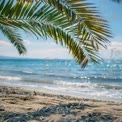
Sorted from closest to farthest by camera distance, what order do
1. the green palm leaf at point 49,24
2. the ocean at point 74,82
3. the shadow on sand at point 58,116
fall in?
the green palm leaf at point 49,24 → the shadow on sand at point 58,116 → the ocean at point 74,82

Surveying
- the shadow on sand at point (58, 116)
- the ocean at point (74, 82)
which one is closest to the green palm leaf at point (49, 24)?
the ocean at point (74, 82)

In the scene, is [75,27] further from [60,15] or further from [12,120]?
[12,120]

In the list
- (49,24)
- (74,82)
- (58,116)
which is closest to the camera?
(49,24)

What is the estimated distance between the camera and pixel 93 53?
12.7 ft

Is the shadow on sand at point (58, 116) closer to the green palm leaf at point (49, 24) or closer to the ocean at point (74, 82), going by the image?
the ocean at point (74, 82)

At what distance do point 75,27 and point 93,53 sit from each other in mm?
443

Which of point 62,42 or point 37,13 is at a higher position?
point 37,13

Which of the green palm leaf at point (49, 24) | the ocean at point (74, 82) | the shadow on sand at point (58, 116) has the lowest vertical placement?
the ocean at point (74, 82)

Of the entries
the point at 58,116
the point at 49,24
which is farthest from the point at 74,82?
the point at 49,24

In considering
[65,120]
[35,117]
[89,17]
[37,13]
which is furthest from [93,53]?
[35,117]

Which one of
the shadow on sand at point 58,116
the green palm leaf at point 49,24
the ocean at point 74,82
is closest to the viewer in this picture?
the green palm leaf at point 49,24

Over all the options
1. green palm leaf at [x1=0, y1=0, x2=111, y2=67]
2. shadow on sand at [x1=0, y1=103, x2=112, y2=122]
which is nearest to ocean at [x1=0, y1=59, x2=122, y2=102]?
green palm leaf at [x1=0, y1=0, x2=111, y2=67]

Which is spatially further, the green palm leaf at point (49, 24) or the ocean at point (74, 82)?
the ocean at point (74, 82)

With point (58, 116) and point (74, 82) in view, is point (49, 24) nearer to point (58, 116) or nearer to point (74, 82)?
point (58, 116)
